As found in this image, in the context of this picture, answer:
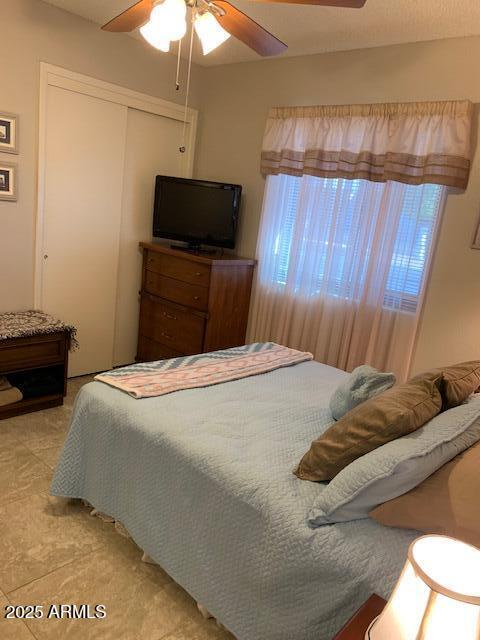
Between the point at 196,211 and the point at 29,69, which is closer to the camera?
the point at 29,69

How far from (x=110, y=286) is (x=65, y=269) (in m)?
0.43

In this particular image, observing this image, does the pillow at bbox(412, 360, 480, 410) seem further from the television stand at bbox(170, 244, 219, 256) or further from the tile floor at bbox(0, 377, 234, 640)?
the television stand at bbox(170, 244, 219, 256)

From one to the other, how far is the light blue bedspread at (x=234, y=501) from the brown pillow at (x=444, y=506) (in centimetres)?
7

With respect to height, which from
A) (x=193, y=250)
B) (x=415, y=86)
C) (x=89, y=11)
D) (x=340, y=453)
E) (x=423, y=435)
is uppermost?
(x=89, y=11)

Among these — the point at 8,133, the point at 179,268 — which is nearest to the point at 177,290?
the point at 179,268

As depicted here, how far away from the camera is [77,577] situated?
1.87 meters

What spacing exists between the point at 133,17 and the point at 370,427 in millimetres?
1985

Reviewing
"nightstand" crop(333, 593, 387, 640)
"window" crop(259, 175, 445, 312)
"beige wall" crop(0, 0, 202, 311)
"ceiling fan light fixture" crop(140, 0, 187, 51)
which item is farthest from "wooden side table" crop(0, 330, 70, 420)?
"nightstand" crop(333, 593, 387, 640)

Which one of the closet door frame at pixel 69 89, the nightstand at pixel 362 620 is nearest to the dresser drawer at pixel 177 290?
the closet door frame at pixel 69 89

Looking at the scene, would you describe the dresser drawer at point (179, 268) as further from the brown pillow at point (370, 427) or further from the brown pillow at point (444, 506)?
the brown pillow at point (444, 506)

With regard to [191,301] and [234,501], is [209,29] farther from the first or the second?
[191,301]

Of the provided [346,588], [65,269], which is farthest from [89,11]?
[346,588]

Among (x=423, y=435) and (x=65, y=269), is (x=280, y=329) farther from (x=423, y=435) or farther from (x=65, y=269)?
(x=423, y=435)

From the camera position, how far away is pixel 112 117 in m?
3.62
